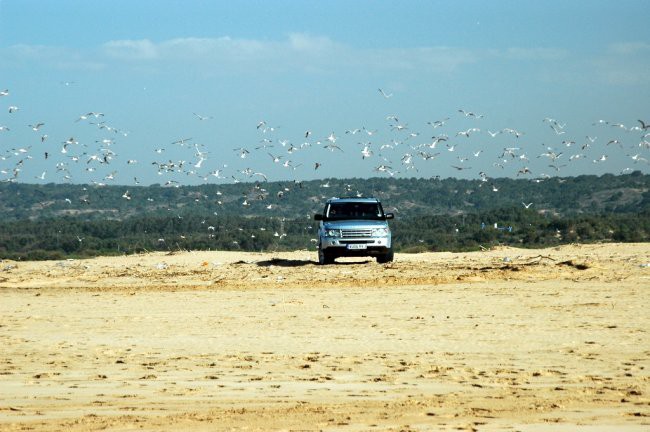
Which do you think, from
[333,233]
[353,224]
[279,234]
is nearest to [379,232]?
[353,224]

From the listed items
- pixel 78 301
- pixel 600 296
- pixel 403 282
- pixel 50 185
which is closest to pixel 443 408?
pixel 600 296

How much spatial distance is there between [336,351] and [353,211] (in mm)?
17239

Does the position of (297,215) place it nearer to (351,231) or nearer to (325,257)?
(325,257)

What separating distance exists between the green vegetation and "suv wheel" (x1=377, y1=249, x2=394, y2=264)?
11.1 m

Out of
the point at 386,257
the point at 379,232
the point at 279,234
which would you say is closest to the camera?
the point at 379,232

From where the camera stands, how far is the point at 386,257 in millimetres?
33469

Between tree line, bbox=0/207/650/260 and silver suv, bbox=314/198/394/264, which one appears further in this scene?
tree line, bbox=0/207/650/260

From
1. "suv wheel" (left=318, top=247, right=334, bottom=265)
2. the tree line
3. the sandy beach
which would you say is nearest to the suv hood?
"suv wheel" (left=318, top=247, right=334, bottom=265)

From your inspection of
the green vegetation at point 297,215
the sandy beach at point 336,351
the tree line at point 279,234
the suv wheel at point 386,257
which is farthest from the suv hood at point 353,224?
the tree line at point 279,234

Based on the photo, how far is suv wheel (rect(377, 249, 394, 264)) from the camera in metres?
33.2

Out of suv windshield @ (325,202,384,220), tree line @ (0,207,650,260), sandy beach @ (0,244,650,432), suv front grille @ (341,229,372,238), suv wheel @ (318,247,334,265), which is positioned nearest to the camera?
sandy beach @ (0,244,650,432)

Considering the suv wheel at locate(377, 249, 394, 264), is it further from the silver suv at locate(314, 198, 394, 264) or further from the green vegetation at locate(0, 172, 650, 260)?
the green vegetation at locate(0, 172, 650, 260)

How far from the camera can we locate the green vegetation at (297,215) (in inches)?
2179

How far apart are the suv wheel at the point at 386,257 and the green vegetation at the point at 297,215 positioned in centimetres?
1112
